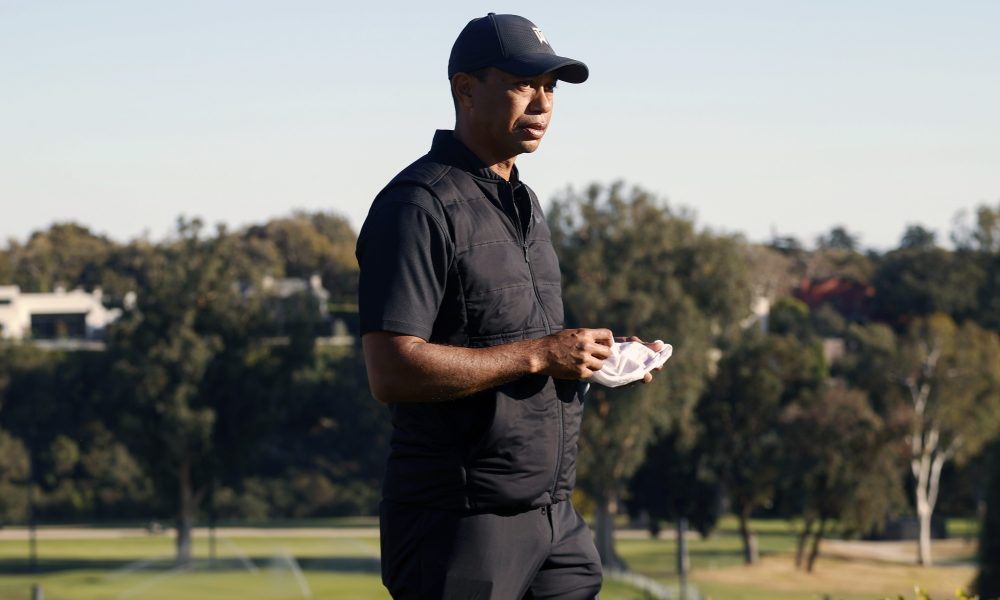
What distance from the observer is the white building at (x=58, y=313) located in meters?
79.4

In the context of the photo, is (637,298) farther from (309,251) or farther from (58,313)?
(309,251)

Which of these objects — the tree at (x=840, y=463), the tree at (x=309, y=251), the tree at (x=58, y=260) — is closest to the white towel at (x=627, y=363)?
the tree at (x=840, y=463)

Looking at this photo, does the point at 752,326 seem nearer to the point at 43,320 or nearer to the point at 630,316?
the point at 630,316

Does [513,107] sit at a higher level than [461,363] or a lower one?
higher

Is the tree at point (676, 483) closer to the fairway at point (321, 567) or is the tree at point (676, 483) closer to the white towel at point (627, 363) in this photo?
the fairway at point (321, 567)

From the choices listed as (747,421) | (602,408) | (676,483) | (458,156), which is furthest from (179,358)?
(458,156)

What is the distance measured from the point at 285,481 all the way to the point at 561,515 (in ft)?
191

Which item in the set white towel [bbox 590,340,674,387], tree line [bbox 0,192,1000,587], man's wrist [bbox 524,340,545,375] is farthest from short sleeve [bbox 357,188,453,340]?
tree line [bbox 0,192,1000,587]

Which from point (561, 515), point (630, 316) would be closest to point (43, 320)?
point (630, 316)

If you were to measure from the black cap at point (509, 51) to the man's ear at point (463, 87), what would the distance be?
0.7 inches

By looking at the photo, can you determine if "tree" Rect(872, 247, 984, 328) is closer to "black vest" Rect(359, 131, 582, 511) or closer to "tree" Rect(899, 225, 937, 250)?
"tree" Rect(899, 225, 937, 250)

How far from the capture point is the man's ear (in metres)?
3.78

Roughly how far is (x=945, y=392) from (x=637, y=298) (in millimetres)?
15489

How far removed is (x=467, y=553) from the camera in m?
3.59
